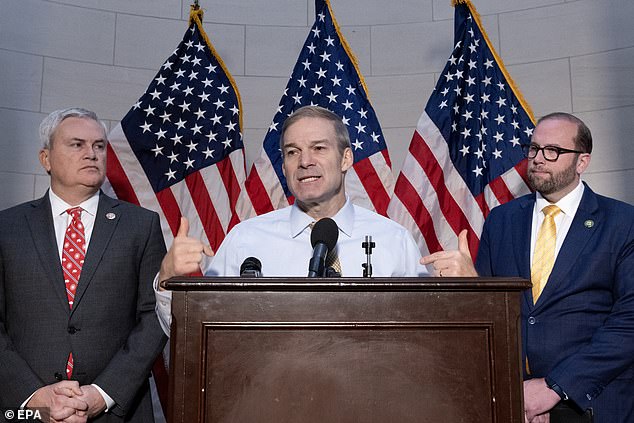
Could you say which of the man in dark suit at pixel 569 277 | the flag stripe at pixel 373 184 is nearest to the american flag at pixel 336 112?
the flag stripe at pixel 373 184

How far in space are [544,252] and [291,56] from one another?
112 inches

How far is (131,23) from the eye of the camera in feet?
16.5

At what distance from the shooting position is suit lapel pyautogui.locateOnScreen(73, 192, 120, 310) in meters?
2.72

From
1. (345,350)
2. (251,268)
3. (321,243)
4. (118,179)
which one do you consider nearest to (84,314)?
(251,268)

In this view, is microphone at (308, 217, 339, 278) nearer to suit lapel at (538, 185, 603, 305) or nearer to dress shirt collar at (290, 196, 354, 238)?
dress shirt collar at (290, 196, 354, 238)

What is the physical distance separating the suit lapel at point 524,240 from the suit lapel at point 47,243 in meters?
1.71

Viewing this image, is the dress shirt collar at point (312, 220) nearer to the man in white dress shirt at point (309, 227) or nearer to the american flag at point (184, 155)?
the man in white dress shirt at point (309, 227)

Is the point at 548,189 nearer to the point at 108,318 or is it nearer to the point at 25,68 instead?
the point at 108,318

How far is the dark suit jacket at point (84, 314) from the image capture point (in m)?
2.61

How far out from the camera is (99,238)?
9.23ft

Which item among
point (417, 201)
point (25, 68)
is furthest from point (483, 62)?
point (25, 68)

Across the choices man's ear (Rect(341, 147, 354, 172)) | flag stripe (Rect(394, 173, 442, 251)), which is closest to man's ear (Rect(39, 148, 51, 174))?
man's ear (Rect(341, 147, 354, 172))

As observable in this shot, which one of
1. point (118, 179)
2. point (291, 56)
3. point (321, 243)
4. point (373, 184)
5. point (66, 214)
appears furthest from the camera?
point (291, 56)

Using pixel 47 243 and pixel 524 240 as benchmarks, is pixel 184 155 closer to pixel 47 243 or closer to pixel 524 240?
pixel 47 243
